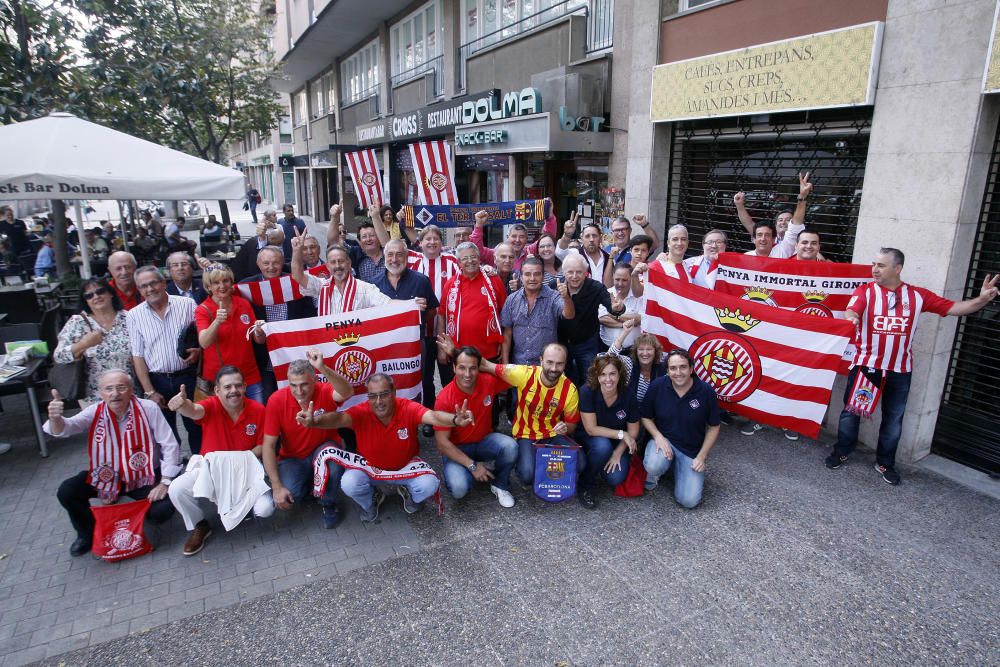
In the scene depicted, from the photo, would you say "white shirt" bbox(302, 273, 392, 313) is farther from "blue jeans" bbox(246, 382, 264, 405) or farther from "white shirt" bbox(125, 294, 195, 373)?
"white shirt" bbox(125, 294, 195, 373)

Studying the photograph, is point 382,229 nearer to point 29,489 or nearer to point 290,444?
point 290,444

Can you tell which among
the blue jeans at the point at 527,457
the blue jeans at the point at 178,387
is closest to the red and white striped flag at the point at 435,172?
the blue jeans at the point at 178,387

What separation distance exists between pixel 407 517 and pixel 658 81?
21.6ft

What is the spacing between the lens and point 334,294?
19.2 feet

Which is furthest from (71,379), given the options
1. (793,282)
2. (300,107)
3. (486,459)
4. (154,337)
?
(300,107)

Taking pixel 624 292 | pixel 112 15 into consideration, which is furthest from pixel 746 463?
pixel 112 15

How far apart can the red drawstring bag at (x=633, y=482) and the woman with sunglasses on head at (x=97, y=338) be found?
14.4 ft

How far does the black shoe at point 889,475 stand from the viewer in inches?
211

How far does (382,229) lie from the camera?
24.7 feet

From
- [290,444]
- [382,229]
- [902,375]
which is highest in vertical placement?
[382,229]

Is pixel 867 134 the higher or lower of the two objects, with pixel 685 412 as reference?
higher

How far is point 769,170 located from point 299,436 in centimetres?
650

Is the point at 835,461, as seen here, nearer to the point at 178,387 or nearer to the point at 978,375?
the point at 978,375

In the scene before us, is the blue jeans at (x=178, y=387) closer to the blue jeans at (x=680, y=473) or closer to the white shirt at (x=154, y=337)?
the white shirt at (x=154, y=337)
